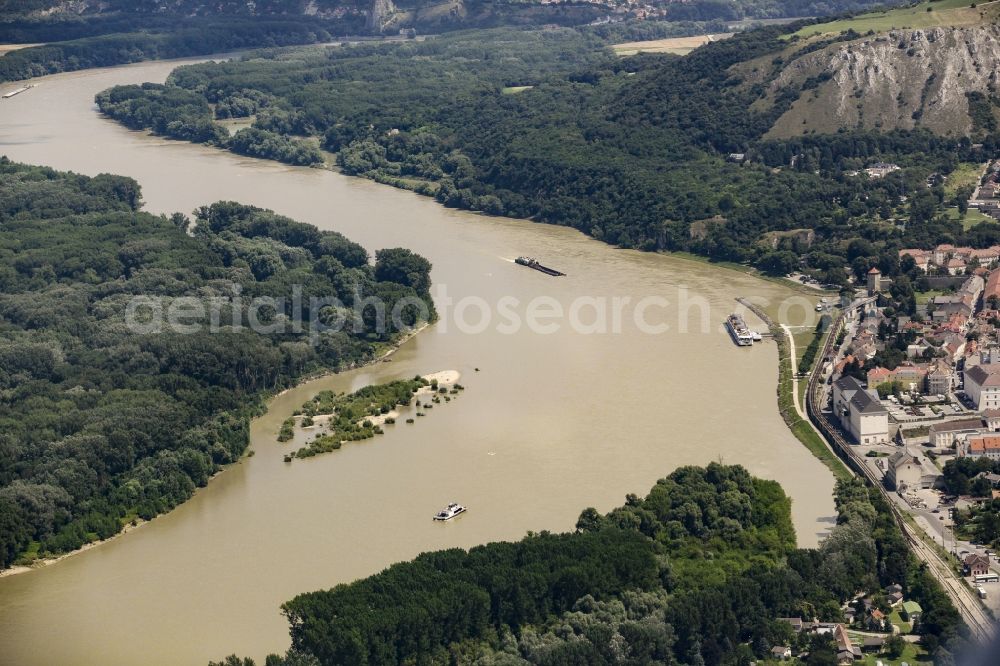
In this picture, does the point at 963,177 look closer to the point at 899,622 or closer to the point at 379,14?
the point at 899,622

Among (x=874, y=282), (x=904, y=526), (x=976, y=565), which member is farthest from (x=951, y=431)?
(x=874, y=282)

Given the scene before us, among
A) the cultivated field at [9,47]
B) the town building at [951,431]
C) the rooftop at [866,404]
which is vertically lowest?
the cultivated field at [9,47]

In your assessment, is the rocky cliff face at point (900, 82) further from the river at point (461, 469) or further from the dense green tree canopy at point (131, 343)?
the dense green tree canopy at point (131, 343)

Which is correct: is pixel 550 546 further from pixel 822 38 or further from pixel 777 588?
pixel 822 38

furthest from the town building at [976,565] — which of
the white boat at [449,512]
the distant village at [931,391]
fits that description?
the white boat at [449,512]

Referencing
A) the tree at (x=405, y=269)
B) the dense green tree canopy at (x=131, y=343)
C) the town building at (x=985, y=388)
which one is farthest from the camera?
the tree at (x=405, y=269)

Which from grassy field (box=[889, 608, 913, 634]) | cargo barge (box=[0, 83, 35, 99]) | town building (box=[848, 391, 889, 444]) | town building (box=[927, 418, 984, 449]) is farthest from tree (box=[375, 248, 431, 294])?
cargo barge (box=[0, 83, 35, 99])
